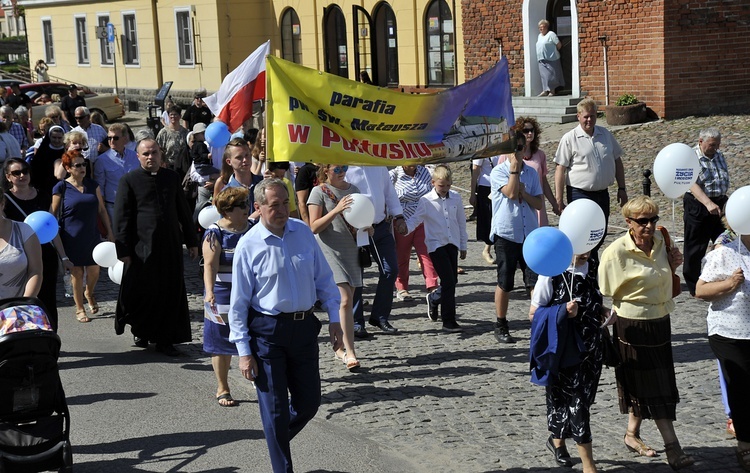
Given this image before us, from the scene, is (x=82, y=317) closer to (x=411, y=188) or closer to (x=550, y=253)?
(x=411, y=188)

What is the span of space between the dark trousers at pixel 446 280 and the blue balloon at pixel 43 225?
11.6 ft

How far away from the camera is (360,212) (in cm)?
908

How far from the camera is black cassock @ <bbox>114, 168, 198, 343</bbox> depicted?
9828 millimetres

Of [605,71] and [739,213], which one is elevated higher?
[605,71]

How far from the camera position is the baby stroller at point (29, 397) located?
6.47m

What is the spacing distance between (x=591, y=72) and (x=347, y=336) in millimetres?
15348

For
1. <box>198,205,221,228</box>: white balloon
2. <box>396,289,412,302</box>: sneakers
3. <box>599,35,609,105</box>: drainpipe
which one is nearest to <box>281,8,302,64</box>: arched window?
<box>599,35,609,105</box>: drainpipe

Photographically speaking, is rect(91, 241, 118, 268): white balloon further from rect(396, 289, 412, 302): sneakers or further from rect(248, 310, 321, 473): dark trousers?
rect(248, 310, 321, 473): dark trousers

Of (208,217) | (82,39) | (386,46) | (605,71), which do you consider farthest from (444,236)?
(82,39)

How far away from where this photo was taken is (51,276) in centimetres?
943

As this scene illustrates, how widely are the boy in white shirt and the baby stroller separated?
4.57 metres

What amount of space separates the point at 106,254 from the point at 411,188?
10.4 ft

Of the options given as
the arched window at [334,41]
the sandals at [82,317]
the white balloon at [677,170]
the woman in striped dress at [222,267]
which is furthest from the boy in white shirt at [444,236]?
the arched window at [334,41]

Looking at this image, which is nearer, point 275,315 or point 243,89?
point 275,315
